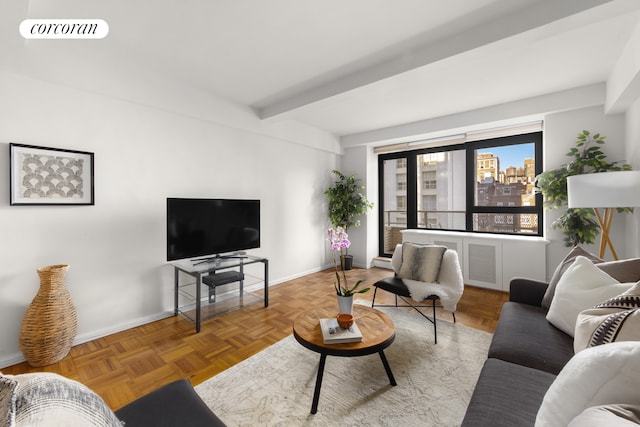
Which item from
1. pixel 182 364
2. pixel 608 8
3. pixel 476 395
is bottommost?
pixel 182 364

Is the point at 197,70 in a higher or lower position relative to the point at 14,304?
higher

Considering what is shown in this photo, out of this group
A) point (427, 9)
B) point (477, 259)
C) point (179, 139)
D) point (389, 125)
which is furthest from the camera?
point (389, 125)

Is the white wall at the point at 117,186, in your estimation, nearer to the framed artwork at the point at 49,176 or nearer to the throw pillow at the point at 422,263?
the framed artwork at the point at 49,176

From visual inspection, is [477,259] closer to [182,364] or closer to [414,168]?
[414,168]

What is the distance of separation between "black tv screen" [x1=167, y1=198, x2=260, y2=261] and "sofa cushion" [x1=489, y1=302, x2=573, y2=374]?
2695mm

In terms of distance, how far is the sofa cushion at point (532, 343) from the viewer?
4.70ft

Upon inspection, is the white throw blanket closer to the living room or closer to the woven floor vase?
the living room

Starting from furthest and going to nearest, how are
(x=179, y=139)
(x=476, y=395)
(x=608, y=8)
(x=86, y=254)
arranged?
(x=179, y=139) → (x=86, y=254) → (x=608, y=8) → (x=476, y=395)

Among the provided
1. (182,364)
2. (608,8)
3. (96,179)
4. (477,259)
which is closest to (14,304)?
(96,179)

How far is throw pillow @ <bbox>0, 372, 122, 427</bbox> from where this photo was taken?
0.51 meters

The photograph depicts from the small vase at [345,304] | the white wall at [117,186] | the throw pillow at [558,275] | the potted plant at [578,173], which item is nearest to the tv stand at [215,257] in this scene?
the white wall at [117,186]

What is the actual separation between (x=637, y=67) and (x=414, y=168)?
10.1 ft

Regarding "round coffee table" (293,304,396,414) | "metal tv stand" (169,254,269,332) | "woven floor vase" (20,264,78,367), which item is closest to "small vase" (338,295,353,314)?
"round coffee table" (293,304,396,414)

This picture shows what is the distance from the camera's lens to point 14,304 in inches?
87.0
